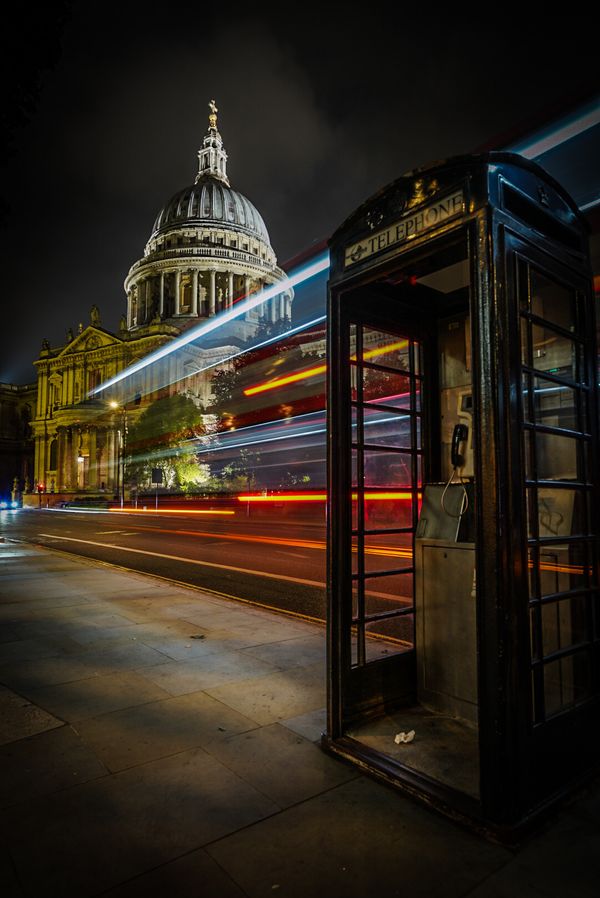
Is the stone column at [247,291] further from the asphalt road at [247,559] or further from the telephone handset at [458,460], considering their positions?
the telephone handset at [458,460]

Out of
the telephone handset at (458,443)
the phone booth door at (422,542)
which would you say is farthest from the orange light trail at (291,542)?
the telephone handset at (458,443)

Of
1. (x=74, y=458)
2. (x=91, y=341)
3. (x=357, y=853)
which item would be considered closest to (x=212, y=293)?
(x=91, y=341)

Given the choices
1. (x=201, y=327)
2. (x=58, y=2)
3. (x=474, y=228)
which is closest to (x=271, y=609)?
(x=474, y=228)

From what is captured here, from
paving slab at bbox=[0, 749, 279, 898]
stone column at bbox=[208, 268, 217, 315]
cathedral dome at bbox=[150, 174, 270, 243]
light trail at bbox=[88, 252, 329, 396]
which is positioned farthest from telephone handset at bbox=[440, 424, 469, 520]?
cathedral dome at bbox=[150, 174, 270, 243]

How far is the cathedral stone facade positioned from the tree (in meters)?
11.2

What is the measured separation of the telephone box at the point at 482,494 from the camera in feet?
8.49

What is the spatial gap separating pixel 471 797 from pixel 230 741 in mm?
1479

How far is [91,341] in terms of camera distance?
266 feet

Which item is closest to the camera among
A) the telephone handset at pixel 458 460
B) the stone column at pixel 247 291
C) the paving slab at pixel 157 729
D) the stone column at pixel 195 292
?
the paving slab at pixel 157 729

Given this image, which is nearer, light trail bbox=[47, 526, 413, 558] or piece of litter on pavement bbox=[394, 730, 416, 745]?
piece of litter on pavement bbox=[394, 730, 416, 745]

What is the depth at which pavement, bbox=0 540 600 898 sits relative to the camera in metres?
2.23

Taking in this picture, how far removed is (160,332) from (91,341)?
12958 millimetres

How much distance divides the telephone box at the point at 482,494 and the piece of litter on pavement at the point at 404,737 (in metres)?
0.01

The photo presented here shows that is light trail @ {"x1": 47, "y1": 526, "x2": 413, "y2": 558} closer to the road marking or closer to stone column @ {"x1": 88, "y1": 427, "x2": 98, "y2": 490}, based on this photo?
the road marking
